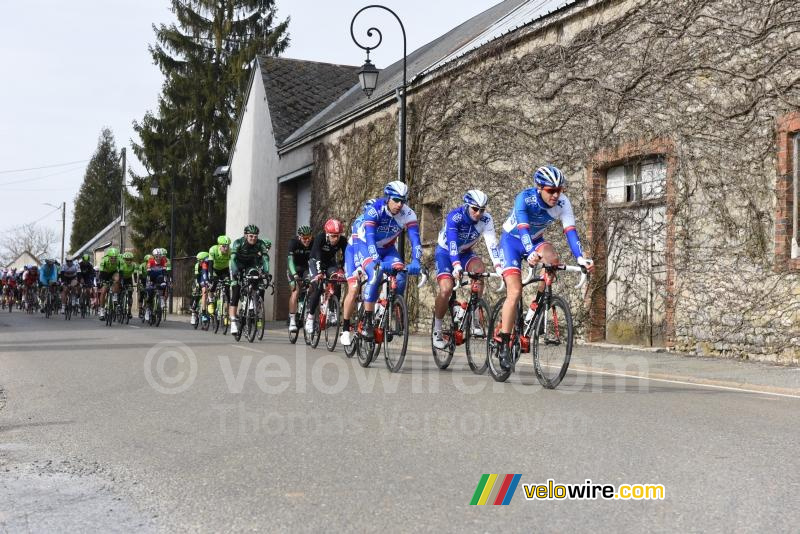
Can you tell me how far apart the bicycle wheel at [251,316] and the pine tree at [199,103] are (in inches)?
1101

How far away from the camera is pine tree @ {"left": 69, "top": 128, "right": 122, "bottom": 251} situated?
341 ft

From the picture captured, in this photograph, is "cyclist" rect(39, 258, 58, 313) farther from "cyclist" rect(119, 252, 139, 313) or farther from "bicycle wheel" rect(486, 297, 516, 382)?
"bicycle wheel" rect(486, 297, 516, 382)

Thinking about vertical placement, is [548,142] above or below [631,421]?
above

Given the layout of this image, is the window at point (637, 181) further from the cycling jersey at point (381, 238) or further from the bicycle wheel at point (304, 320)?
the bicycle wheel at point (304, 320)

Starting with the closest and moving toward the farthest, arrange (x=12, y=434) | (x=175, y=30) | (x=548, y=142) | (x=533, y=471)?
1. (x=533, y=471)
2. (x=12, y=434)
3. (x=548, y=142)
4. (x=175, y=30)

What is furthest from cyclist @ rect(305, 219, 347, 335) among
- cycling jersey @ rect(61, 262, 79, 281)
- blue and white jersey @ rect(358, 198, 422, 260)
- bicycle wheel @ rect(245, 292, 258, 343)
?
cycling jersey @ rect(61, 262, 79, 281)

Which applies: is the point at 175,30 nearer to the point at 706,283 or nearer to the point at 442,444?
the point at 706,283

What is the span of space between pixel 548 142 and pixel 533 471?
11.7 m

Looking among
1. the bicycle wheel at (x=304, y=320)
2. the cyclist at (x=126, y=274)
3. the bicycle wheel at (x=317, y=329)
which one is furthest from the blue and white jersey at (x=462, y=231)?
the cyclist at (x=126, y=274)

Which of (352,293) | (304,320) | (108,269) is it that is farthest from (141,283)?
(352,293)

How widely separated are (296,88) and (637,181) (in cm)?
2056

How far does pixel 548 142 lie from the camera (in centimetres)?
1591

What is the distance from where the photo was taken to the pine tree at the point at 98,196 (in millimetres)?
104062

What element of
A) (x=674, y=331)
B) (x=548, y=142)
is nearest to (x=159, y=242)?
(x=548, y=142)
